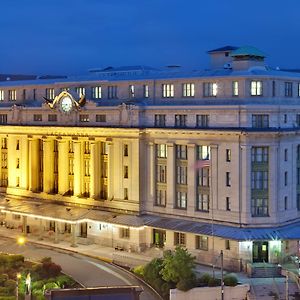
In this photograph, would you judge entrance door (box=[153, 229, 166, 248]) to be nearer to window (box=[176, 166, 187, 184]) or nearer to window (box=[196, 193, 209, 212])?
window (box=[196, 193, 209, 212])

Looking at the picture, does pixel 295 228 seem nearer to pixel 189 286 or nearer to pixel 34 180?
pixel 189 286

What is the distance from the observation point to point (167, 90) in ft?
282

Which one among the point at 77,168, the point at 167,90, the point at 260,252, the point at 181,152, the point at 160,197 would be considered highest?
the point at 167,90

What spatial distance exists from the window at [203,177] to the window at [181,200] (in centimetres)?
276

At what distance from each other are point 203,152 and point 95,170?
16.8m

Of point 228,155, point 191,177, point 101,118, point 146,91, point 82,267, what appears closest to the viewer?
point 82,267

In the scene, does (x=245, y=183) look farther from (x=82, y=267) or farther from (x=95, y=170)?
(x=95, y=170)

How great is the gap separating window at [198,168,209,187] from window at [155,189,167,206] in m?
5.66

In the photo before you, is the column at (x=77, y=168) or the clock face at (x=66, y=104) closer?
the column at (x=77, y=168)

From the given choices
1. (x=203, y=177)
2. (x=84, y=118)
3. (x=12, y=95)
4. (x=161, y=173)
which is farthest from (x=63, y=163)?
(x=203, y=177)

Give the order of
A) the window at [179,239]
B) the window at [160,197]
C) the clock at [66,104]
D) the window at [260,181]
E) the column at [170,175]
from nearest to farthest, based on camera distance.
Answer: 1. the window at [260,181]
2. the window at [179,239]
3. the column at [170,175]
4. the window at [160,197]
5. the clock at [66,104]

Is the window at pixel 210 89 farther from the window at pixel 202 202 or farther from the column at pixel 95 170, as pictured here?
the column at pixel 95 170

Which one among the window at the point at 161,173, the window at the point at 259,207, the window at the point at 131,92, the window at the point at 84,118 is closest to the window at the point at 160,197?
the window at the point at 161,173

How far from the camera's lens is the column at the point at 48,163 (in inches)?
3794
